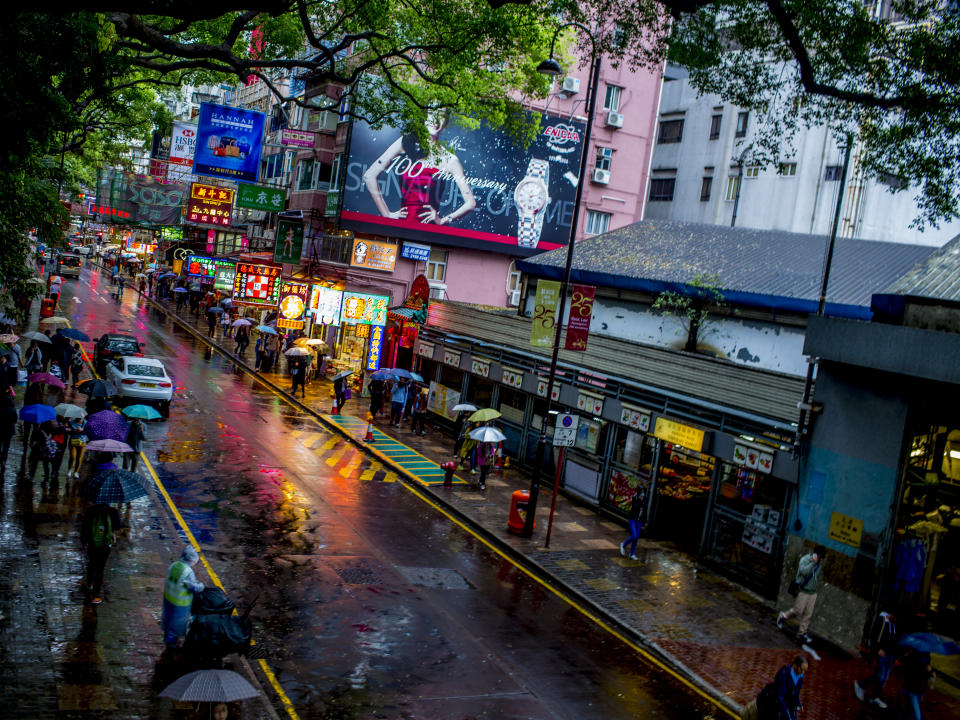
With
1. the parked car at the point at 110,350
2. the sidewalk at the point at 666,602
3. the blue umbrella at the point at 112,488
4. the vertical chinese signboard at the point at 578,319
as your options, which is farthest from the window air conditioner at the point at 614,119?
the blue umbrella at the point at 112,488

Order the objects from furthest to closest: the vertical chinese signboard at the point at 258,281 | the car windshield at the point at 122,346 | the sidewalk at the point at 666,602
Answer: the vertical chinese signboard at the point at 258,281 < the car windshield at the point at 122,346 < the sidewalk at the point at 666,602

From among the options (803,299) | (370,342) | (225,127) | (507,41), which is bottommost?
(370,342)

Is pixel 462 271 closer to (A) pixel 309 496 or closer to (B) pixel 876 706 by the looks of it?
(A) pixel 309 496

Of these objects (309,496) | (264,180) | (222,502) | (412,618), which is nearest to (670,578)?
(412,618)

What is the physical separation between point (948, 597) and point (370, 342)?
26.9 m

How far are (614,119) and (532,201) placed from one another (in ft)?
22.5

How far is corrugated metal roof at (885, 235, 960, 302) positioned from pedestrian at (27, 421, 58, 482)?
17.2 m

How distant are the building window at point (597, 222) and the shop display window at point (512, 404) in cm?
1970

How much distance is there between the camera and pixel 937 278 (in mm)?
15500

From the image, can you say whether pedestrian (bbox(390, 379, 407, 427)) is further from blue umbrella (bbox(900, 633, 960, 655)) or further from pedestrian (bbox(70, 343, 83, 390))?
blue umbrella (bbox(900, 633, 960, 655))

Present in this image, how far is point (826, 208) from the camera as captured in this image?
133 ft

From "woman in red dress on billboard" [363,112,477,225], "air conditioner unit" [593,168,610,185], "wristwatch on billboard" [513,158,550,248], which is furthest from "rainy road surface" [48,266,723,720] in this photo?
"air conditioner unit" [593,168,610,185]

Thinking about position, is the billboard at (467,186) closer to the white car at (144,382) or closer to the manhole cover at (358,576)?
the white car at (144,382)

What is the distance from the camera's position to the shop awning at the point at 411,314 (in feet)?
112
